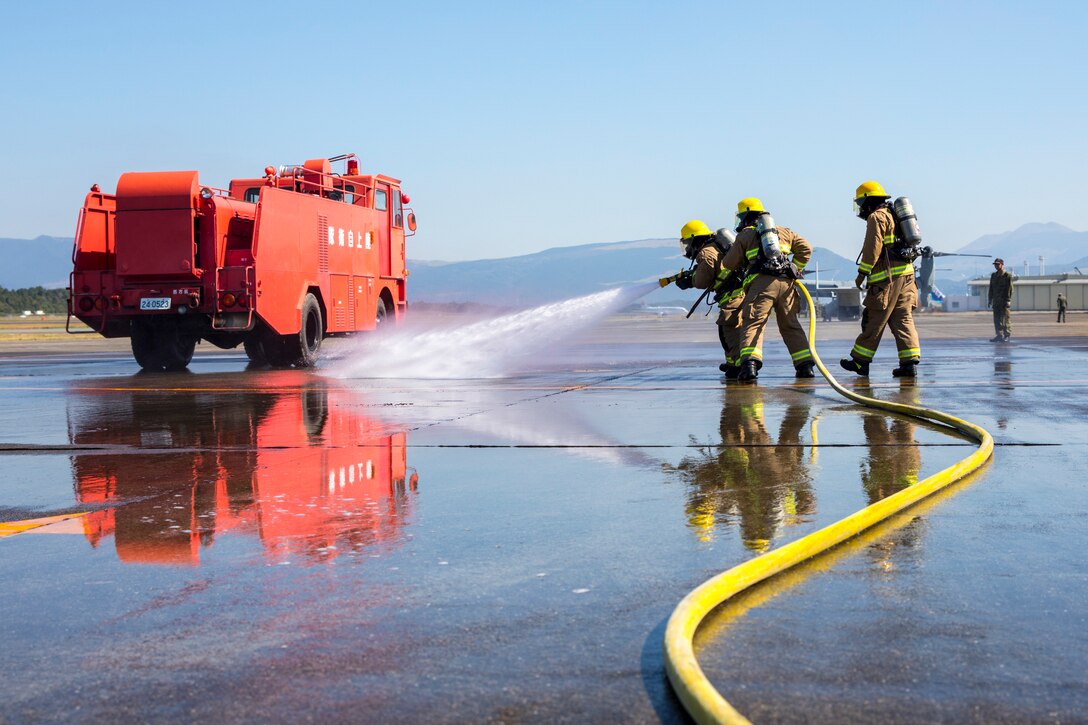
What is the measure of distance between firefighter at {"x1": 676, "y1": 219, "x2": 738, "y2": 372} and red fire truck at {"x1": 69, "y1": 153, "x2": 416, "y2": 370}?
555cm

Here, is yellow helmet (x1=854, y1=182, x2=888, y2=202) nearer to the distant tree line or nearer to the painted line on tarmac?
the painted line on tarmac

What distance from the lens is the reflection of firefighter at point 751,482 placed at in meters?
4.82

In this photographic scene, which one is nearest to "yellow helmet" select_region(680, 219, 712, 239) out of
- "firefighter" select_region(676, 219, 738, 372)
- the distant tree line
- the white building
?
"firefighter" select_region(676, 219, 738, 372)

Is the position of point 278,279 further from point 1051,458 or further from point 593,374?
point 1051,458

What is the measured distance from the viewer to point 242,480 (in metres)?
6.28

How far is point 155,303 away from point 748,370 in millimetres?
7900

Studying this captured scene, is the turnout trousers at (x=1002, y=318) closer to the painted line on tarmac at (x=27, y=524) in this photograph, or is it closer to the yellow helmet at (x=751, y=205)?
the yellow helmet at (x=751, y=205)

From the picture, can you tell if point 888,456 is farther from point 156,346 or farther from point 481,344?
point 156,346

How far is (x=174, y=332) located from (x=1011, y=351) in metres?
12.8

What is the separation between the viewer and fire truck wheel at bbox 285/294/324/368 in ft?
55.5

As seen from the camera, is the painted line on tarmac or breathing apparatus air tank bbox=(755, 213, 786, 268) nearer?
the painted line on tarmac

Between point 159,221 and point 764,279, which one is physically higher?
point 159,221

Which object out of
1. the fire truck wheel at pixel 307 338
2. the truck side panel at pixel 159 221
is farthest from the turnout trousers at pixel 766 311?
the truck side panel at pixel 159 221

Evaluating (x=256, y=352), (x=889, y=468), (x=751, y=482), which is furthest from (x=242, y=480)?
(x=256, y=352)
